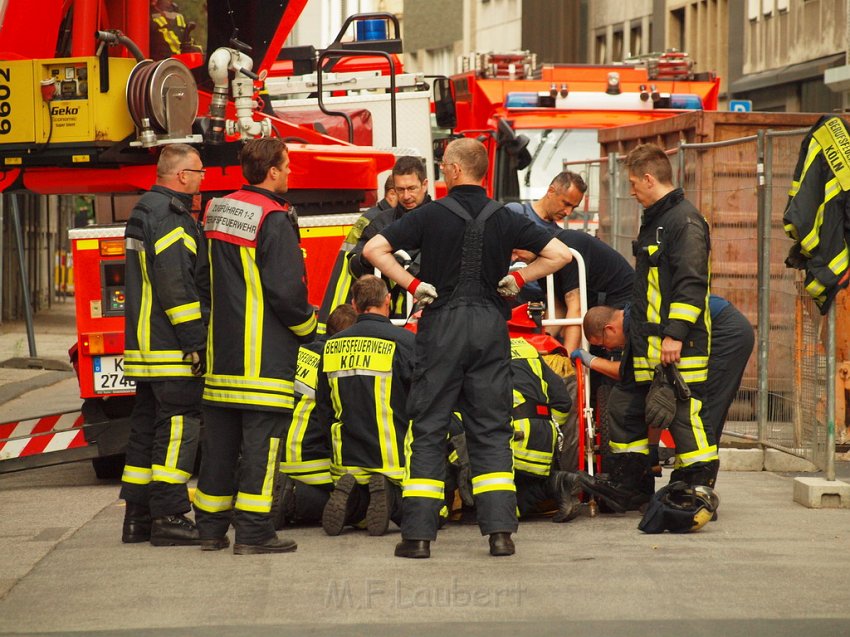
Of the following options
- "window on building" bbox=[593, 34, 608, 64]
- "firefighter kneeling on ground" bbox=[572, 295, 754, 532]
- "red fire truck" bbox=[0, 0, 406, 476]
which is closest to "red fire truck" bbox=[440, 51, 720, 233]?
"red fire truck" bbox=[0, 0, 406, 476]

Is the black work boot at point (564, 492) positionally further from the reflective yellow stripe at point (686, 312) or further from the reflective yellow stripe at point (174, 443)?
the reflective yellow stripe at point (174, 443)

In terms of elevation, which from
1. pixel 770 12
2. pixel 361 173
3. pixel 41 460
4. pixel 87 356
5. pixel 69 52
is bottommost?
pixel 41 460

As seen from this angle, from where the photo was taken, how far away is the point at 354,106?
44.6 ft

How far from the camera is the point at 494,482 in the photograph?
7465mm

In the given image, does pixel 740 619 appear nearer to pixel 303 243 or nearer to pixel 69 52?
pixel 303 243

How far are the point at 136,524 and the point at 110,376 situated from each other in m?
1.78

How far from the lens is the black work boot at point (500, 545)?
739cm

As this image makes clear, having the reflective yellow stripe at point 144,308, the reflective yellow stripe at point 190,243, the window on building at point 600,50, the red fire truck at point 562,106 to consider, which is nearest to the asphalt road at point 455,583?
the reflective yellow stripe at point 144,308

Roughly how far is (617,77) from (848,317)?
24.6 feet

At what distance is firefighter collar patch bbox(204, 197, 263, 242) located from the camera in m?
7.59

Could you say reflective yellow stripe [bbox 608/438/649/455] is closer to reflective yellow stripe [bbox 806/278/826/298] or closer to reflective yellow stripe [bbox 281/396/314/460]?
reflective yellow stripe [bbox 806/278/826/298]

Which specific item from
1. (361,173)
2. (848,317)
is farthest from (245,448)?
(848,317)

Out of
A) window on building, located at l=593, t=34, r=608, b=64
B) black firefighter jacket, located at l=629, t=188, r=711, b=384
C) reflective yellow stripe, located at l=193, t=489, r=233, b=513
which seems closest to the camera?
reflective yellow stripe, located at l=193, t=489, r=233, b=513

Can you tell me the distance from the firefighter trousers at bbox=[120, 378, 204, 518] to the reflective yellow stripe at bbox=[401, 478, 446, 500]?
1093 millimetres
